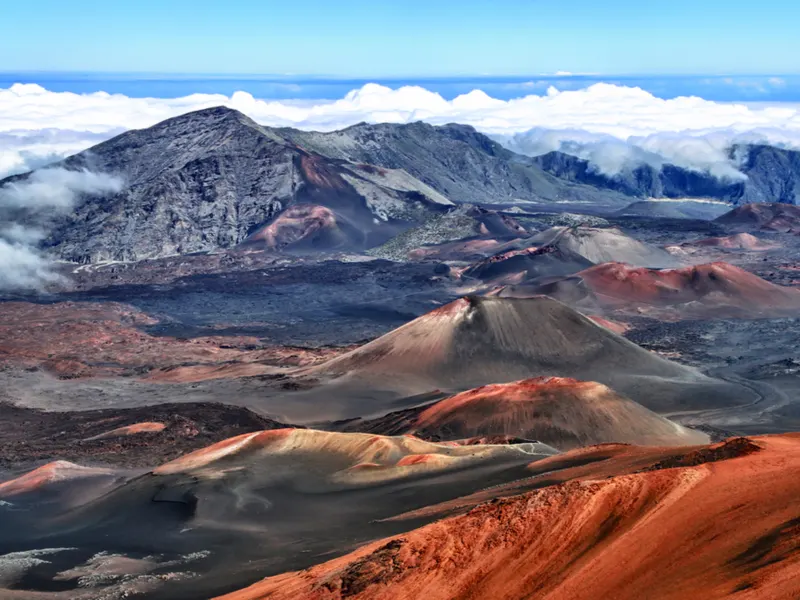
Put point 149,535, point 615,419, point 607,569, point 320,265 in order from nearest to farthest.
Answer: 1. point 607,569
2. point 149,535
3. point 615,419
4. point 320,265

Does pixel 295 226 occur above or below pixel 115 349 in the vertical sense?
above

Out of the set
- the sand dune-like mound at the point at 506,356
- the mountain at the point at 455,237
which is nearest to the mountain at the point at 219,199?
the mountain at the point at 455,237

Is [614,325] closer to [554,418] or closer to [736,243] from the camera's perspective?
[554,418]

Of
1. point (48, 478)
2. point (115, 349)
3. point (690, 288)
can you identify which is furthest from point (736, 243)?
point (48, 478)

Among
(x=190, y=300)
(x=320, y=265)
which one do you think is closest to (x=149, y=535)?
(x=190, y=300)

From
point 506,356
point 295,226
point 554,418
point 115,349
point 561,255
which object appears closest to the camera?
point 554,418

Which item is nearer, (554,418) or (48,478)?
(48,478)

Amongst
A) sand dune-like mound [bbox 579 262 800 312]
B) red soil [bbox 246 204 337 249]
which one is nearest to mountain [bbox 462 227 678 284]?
sand dune-like mound [bbox 579 262 800 312]

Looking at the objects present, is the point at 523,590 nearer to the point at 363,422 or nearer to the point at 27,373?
the point at 363,422
